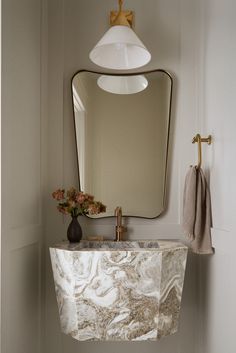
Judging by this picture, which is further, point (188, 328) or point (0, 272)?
point (188, 328)

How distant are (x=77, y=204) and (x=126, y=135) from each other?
0.56 m

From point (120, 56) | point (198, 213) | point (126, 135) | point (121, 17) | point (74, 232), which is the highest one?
point (121, 17)

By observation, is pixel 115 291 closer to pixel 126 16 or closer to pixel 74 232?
pixel 74 232

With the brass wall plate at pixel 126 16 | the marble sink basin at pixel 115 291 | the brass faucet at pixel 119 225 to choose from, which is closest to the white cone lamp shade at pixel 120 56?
the brass wall plate at pixel 126 16

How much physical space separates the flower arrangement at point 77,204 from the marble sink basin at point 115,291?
325 millimetres

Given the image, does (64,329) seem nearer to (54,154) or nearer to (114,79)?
(54,154)

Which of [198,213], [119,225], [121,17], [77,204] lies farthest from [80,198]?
[121,17]

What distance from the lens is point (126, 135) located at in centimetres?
234

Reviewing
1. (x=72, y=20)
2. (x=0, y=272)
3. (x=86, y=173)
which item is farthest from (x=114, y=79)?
(x=0, y=272)

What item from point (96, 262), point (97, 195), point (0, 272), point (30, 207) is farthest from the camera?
point (97, 195)

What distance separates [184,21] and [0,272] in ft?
6.11

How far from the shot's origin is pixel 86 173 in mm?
2309

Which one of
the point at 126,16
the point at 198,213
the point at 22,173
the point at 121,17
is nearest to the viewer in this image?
the point at 22,173

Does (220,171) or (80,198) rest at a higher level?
(220,171)
